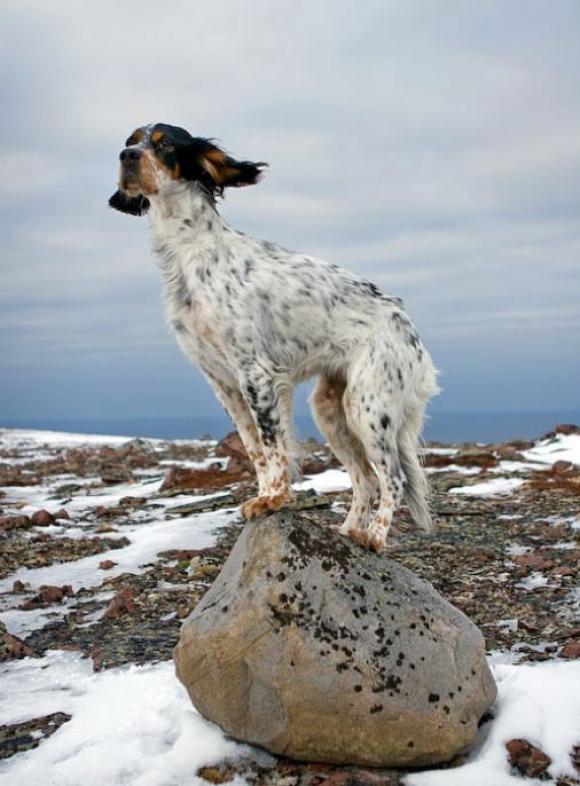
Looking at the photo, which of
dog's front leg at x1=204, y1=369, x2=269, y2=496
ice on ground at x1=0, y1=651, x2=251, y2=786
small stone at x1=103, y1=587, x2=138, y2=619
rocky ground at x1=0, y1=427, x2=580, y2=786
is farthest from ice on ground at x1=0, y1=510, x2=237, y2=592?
dog's front leg at x1=204, y1=369, x2=269, y2=496

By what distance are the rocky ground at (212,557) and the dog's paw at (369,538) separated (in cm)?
34

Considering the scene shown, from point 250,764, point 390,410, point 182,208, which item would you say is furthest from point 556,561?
point 182,208

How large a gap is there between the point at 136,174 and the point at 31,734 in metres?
3.61

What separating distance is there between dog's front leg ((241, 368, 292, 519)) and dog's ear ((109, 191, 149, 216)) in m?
1.53

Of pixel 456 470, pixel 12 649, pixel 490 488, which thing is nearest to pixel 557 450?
pixel 456 470

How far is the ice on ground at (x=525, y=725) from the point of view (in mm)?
4543

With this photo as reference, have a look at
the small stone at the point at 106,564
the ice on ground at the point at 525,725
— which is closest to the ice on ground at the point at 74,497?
the small stone at the point at 106,564

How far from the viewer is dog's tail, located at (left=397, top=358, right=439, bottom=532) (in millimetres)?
6184

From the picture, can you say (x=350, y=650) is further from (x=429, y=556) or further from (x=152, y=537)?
(x=152, y=537)

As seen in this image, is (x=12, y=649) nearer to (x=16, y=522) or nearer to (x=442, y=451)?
(x=16, y=522)

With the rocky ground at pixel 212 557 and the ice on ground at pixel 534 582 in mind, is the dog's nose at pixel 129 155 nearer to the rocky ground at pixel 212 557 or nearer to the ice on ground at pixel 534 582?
the rocky ground at pixel 212 557

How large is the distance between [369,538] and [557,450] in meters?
13.1

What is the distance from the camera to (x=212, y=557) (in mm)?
9023

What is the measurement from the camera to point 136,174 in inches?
215
